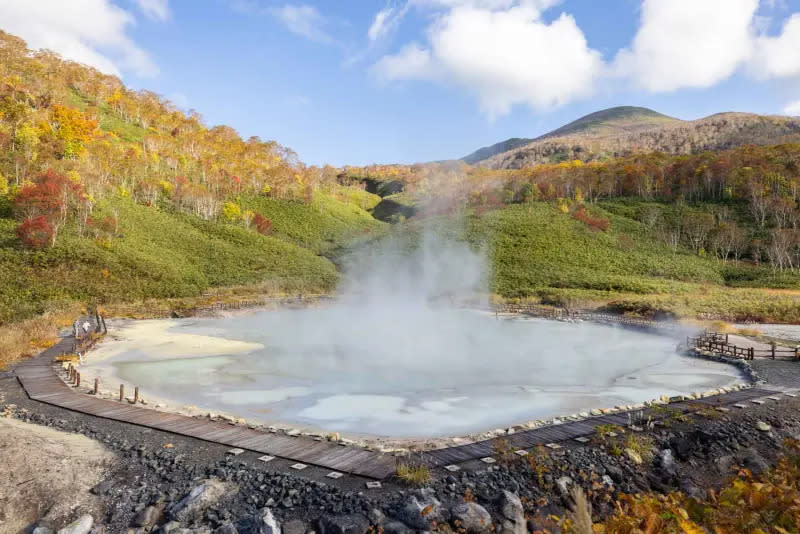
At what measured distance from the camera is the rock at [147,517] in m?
5.14

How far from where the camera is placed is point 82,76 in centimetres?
6781

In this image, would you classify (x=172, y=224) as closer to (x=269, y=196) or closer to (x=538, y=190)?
(x=269, y=196)

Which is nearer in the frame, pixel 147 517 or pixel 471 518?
pixel 471 518

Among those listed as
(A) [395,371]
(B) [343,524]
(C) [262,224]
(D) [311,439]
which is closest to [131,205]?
(C) [262,224]

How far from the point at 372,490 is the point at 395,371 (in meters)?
7.48

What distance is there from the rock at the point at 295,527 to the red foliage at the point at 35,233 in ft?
103

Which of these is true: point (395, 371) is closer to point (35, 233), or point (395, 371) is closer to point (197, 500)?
point (197, 500)

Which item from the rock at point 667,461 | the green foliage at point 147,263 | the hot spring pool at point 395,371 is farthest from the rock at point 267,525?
the green foliage at point 147,263

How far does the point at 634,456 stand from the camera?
6.59 meters

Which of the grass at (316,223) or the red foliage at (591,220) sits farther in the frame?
the grass at (316,223)

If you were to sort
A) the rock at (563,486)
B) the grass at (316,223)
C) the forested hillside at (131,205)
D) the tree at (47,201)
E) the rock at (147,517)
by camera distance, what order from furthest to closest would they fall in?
the grass at (316,223)
the tree at (47,201)
the forested hillside at (131,205)
the rock at (563,486)
the rock at (147,517)

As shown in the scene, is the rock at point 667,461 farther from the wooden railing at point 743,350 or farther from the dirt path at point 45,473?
the wooden railing at point 743,350

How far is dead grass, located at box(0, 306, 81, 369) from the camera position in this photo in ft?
40.7

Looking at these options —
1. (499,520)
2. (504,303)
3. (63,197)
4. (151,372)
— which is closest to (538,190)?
(504,303)
